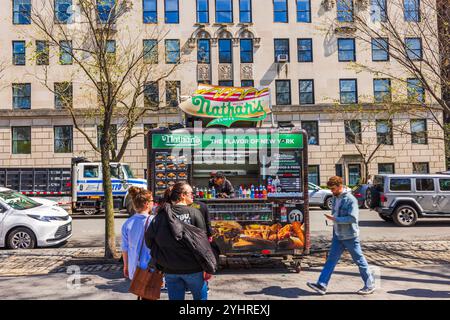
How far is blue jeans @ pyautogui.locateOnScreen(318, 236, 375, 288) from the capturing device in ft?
19.9

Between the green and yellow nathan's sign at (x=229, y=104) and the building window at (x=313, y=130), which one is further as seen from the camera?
the building window at (x=313, y=130)

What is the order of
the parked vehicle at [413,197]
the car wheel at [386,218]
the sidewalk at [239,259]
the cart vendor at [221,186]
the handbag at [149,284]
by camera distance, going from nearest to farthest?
the handbag at [149,284] < the sidewalk at [239,259] < the cart vendor at [221,186] < the parked vehicle at [413,197] < the car wheel at [386,218]

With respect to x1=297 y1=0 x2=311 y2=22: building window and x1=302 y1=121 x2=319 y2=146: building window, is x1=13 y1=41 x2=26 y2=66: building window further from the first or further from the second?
x1=302 y1=121 x2=319 y2=146: building window

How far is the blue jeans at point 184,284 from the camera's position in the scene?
12.7 feet

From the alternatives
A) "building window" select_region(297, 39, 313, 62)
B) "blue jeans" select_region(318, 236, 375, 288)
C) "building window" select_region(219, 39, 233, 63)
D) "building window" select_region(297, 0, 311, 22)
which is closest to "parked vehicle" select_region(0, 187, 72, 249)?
"blue jeans" select_region(318, 236, 375, 288)

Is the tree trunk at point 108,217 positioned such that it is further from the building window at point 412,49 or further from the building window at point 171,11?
the building window at point 171,11

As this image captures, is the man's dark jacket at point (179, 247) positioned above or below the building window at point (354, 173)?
below

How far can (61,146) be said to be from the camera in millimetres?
28219

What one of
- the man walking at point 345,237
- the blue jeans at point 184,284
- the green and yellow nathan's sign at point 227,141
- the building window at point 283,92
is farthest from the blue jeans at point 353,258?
the building window at point 283,92

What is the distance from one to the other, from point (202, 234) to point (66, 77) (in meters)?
26.0

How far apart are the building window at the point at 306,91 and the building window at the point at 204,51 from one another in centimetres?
694

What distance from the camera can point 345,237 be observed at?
611 cm

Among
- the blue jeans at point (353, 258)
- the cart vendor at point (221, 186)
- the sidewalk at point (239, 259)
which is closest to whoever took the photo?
the blue jeans at point (353, 258)

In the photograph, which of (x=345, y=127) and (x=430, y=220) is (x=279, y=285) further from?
(x=345, y=127)
